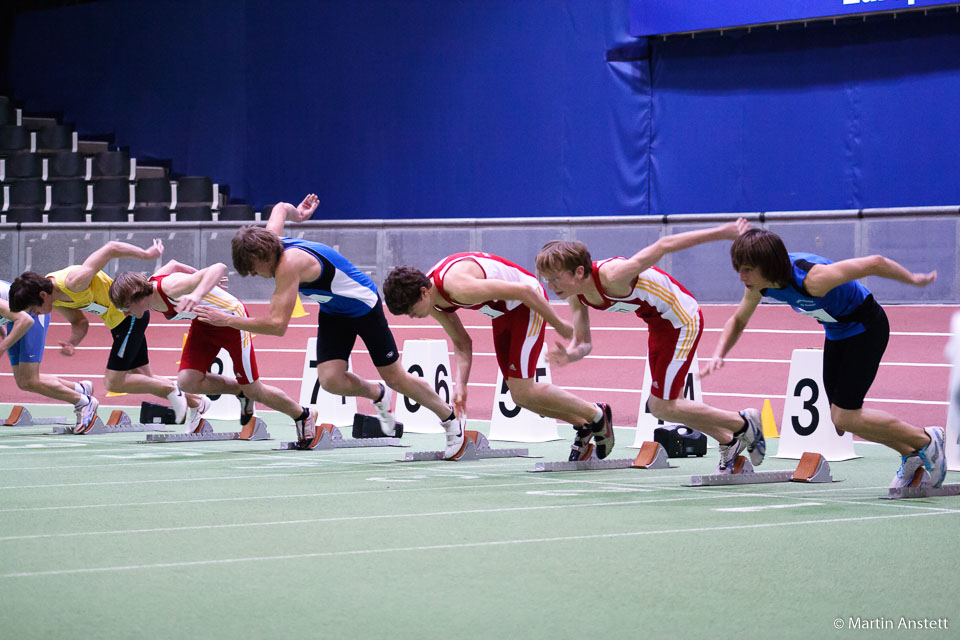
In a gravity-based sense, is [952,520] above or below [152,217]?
below

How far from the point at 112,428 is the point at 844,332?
7.56 m

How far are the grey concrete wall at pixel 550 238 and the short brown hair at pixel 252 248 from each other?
7793 mm

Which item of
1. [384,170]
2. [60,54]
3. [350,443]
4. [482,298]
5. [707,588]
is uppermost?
[60,54]

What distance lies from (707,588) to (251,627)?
1524 millimetres

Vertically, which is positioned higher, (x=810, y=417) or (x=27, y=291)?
(x=27, y=291)

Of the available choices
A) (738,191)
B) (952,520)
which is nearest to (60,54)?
(738,191)

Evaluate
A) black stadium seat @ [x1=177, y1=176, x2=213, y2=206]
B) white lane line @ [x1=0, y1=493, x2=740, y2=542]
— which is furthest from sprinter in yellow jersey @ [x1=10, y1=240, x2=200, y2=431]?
black stadium seat @ [x1=177, y1=176, x2=213, y2=206]

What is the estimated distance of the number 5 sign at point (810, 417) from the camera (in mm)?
9211

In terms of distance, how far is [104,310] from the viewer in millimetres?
11133

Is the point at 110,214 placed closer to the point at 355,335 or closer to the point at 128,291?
the point at 128,291

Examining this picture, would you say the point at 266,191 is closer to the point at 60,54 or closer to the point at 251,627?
the point at 60,54

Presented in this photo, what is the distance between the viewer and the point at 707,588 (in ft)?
13.4

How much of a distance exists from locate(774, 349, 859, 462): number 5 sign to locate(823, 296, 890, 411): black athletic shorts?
2672mm

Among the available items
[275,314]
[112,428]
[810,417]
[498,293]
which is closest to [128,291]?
[112,428]
